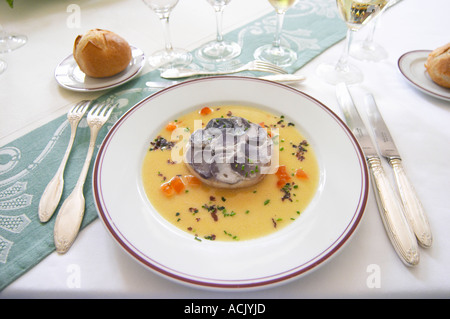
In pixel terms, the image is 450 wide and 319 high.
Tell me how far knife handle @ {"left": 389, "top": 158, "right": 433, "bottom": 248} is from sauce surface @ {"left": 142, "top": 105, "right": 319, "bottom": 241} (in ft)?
1.15

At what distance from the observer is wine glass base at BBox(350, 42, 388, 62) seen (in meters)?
2.17

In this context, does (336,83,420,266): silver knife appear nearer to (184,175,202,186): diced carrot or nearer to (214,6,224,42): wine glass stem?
(184,175,202,186): diced carrot

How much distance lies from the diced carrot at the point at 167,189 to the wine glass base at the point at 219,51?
1.22m

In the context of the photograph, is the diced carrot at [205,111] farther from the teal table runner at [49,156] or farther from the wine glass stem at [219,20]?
the wine glass stem at [219,20]

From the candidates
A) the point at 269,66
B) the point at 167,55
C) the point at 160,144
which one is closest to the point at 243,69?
the point at 269,66

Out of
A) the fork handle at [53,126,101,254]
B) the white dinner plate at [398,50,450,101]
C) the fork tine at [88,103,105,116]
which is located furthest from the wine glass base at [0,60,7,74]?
the white dinner plate at [398,50,450,101]

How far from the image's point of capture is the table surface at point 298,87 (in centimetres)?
104

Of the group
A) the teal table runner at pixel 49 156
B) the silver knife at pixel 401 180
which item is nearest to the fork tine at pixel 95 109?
the teal table runner at pixel 49 156

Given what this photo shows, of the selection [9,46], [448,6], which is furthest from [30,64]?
[448,6]

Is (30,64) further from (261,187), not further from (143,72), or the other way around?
(261,187)

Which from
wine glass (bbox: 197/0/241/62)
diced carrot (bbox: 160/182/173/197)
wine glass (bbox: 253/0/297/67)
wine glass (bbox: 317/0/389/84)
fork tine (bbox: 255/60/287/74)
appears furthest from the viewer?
wine glass (bbox: 197/0/241/62)

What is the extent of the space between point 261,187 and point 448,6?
270 centimetres

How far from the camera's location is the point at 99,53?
6.18 ft

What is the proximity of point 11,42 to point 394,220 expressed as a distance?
9.58 ft
